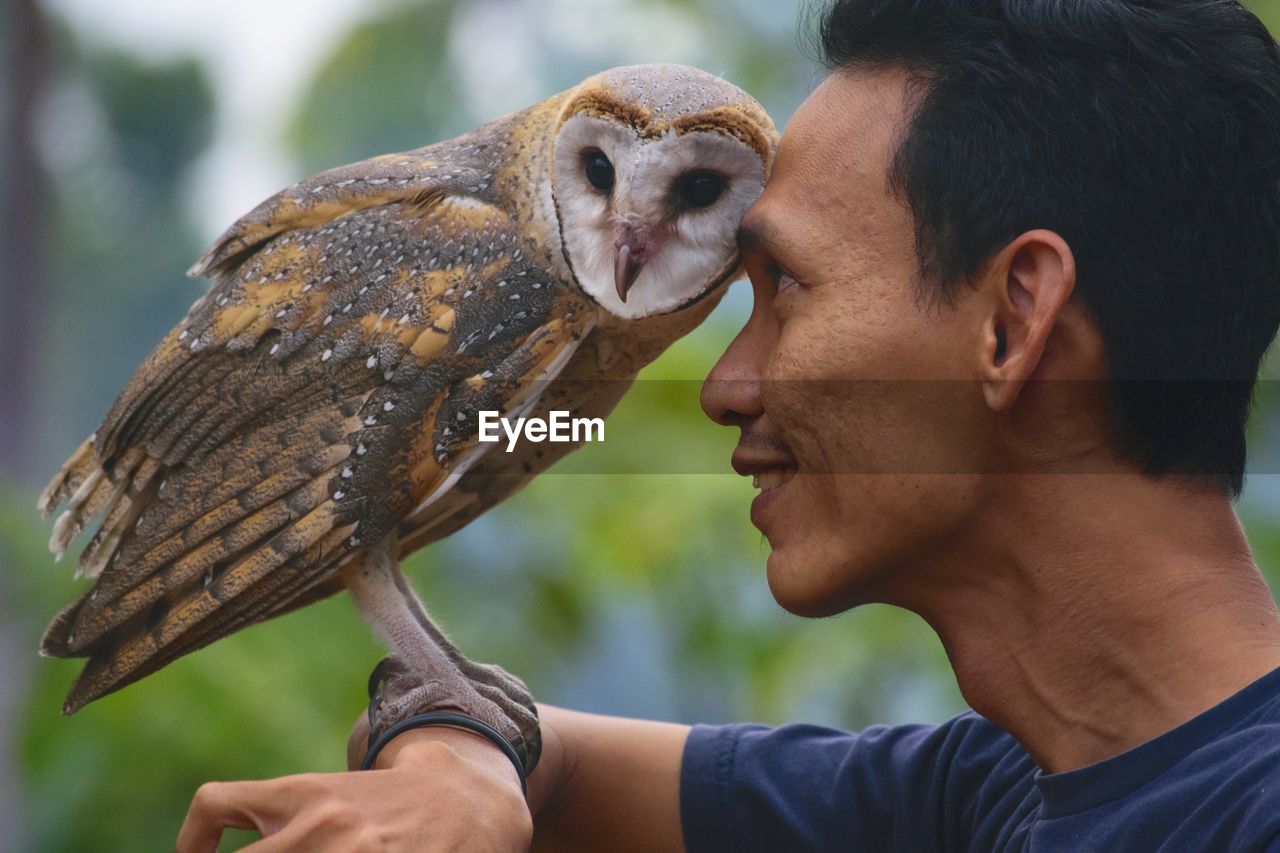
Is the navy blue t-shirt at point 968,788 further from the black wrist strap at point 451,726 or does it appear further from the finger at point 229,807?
the finger at point 229,807

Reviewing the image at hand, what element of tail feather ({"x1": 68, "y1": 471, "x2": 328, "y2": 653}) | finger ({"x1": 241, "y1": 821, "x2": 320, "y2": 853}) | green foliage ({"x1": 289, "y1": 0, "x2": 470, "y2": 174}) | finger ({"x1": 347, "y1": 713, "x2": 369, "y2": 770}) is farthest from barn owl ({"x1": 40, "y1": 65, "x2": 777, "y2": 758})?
green foliage ({"x1": 289, "y1": 0, "x2": 470, "y2": 174})

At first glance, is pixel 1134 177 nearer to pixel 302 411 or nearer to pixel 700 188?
pixel 700 188

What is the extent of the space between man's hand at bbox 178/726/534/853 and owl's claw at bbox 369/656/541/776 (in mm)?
220

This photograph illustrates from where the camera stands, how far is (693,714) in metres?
3.91

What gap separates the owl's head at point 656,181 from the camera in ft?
4.89

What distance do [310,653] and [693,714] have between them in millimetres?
1234

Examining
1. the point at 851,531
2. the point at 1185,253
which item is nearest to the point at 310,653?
the point at 851,531

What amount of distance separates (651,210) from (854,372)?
1.63ft

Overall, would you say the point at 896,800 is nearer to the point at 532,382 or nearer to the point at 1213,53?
the point at 532,382

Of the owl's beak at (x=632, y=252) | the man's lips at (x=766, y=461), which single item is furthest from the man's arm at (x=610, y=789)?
the owl's beak at (x=632, y=252)

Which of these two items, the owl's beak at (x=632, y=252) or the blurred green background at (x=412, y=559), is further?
the blurred green background at (x=412, y=559)

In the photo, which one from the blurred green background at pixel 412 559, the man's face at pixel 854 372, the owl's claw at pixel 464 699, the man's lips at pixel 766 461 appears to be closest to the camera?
the man's face at pixel 854 372

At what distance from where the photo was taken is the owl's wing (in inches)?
53.4

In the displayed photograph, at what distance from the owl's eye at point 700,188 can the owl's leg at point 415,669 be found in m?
0.58
